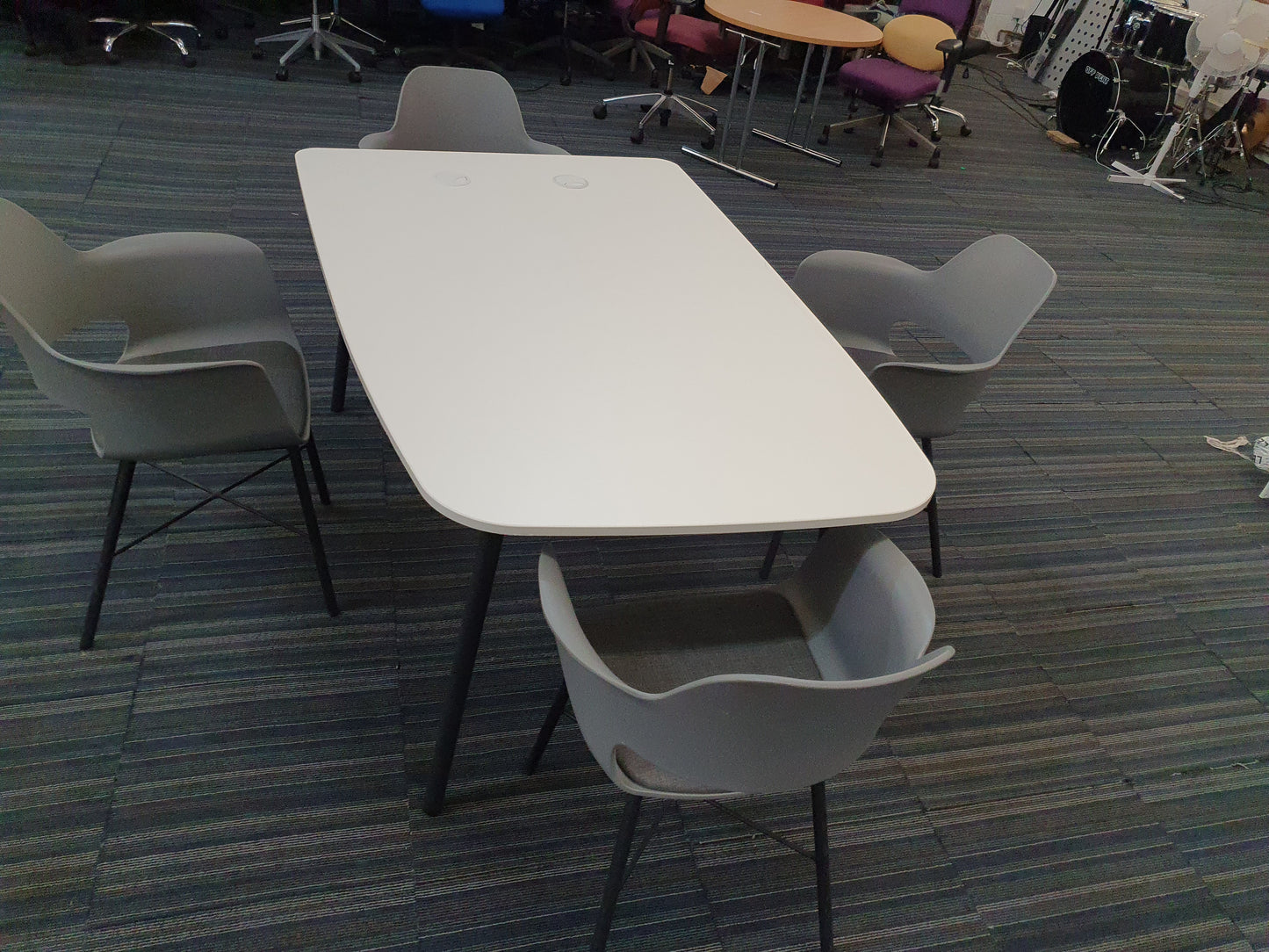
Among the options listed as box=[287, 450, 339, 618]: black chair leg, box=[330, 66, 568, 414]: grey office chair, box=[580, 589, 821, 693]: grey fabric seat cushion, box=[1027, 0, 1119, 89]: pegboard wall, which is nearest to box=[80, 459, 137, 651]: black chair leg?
box=[287, 450, 339, 618]: black chair leg

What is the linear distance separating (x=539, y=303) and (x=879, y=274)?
1049mm

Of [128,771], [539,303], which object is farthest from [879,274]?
[128,771]

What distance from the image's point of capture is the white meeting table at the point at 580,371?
133cm

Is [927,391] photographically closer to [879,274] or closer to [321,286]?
[879,274]

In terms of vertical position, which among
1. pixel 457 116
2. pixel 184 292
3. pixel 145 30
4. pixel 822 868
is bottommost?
pixel 822 868

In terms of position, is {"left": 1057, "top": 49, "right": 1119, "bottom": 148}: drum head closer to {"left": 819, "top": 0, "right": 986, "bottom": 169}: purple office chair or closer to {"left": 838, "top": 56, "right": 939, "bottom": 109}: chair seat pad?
{"left": 819, "top": 0, "right": 986, "bottom": 169}: purple office chair

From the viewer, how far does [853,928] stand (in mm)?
1675

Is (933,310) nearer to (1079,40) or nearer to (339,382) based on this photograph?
(339,382)

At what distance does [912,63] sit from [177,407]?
479 cm

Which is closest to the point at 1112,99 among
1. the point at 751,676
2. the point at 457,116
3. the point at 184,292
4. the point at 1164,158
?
the point at 1164,158

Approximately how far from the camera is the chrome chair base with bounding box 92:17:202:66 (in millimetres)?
4582

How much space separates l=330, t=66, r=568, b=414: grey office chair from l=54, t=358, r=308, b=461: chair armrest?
89cm

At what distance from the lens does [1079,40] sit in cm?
673

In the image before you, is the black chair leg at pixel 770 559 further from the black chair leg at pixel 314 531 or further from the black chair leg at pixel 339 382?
the black chair leg at pixel 339 382
